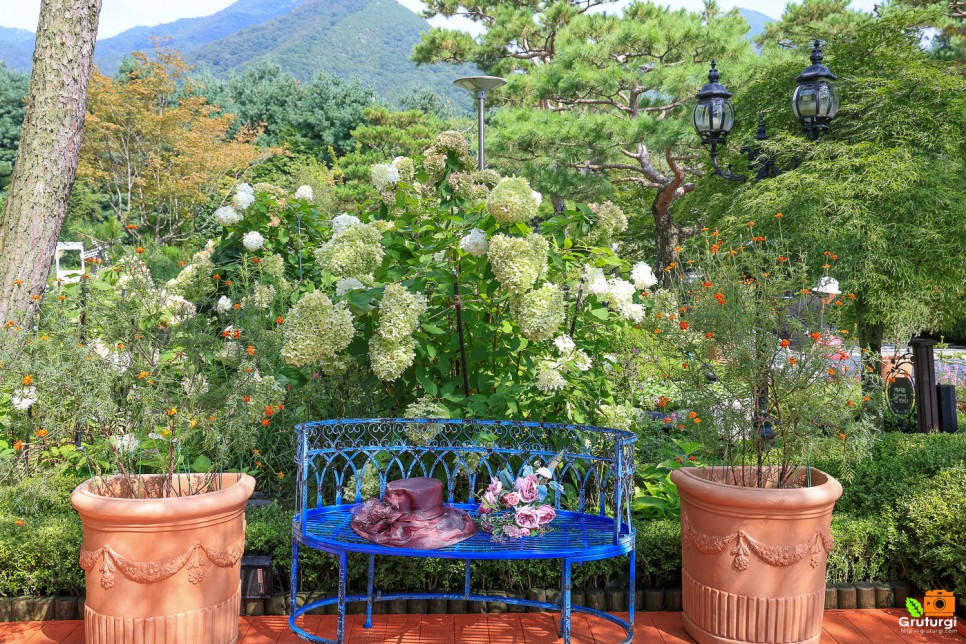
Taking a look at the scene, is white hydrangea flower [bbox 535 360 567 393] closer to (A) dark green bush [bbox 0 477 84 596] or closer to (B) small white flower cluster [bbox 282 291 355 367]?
(B) small white flower cluster [bbox 282 291 355 367]

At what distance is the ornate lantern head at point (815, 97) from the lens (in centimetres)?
524

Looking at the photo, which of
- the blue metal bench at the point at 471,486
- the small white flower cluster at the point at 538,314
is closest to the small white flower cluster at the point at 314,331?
the blue metal bench at the point at 471,486

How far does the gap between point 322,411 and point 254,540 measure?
78cm

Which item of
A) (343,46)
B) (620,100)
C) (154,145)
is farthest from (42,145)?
(343,46)

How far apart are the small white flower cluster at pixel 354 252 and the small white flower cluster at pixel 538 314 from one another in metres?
0.64

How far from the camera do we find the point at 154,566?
8.18 ft

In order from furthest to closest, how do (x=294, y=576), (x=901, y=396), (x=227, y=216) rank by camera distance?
(x=901, y=396) < (x=227, y=216) < (x=294, y=576)

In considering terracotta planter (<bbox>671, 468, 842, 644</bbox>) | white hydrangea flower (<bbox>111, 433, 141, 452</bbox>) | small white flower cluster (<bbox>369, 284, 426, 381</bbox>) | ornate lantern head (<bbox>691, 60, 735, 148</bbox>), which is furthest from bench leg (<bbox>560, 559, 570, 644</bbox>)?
ornate lantern head (<bbox>691, 60, 735, 148</bbox>)

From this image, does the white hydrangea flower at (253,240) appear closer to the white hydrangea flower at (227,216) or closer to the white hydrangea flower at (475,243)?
the white hydrangea flower at (227,216)

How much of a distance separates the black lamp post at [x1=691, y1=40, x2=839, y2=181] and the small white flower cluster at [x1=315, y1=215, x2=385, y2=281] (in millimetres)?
3567

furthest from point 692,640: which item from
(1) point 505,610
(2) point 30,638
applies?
(2) point 30,638

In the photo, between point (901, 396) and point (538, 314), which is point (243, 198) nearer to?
point (538, 314)

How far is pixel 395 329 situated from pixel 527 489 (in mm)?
791

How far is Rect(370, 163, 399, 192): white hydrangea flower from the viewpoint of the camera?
3404mm
